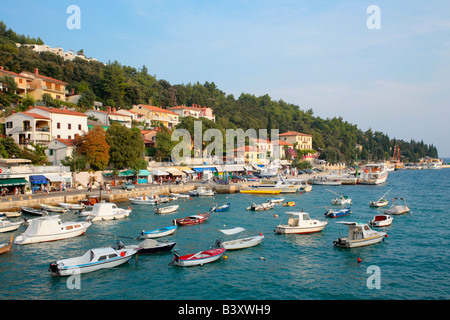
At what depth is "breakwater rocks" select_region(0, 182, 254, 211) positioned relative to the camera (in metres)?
33.9

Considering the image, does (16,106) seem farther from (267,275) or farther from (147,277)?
(267,275)

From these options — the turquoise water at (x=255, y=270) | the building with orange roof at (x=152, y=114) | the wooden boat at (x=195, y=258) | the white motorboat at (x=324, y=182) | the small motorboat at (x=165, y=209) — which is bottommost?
the turquoise water at (x=255, y=270)

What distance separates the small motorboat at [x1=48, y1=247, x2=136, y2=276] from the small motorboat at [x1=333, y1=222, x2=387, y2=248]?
14011 millimetres

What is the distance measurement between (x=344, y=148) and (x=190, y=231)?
118414 mm

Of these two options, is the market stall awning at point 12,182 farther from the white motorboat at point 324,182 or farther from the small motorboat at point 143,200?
the white motorboat at point 324,182

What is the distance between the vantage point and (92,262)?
60.9 ft

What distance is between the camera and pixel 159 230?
26.0m

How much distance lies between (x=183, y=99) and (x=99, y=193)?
247 ft

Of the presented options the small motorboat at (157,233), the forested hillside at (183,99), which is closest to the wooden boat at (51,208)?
the small motorboat at (157,233)

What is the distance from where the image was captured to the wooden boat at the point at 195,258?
19.5 m

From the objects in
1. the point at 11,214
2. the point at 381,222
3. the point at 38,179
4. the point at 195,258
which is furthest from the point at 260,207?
the point at 38,179

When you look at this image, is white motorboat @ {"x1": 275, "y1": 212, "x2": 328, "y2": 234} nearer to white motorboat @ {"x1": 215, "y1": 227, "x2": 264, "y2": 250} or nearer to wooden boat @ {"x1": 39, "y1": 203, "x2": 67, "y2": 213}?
white motorboat @ {"x1": 215, "y1": 227, "x2": 264, "y2": 250}

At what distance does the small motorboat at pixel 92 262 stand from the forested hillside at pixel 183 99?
5411 cm
